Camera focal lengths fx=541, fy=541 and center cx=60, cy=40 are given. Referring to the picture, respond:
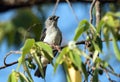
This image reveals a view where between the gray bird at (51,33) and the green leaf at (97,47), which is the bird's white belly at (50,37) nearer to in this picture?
the gray bird at (51,33)

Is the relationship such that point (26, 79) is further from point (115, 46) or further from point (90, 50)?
point (115, 46)

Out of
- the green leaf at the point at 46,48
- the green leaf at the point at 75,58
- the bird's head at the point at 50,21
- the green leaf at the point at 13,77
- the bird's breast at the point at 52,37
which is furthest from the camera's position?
the bird's head at the point at 50,21

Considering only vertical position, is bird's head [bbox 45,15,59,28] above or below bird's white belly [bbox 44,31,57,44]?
above

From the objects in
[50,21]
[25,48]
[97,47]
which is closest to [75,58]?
[97,47]

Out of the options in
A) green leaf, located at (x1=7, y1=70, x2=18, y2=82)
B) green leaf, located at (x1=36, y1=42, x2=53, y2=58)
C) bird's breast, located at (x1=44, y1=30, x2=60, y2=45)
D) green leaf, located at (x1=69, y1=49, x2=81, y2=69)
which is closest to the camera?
green leaf, located at (x1=69, y1=49, x2=81, y2=69)

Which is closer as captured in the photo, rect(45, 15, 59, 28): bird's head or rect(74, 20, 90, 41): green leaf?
rect(74, 20, 90, 41): green leaf

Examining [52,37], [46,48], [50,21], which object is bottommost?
[52,37]

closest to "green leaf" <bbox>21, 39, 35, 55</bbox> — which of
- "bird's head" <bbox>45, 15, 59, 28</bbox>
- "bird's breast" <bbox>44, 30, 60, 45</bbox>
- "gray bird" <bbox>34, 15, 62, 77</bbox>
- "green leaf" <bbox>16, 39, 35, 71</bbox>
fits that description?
"green leaf" <bbox>16, 39, 35, 71</bbox>

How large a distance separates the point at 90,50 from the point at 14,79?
0.33m

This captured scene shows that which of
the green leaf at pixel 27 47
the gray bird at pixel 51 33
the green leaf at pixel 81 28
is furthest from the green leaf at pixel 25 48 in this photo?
the gray bird at pixel 51 33

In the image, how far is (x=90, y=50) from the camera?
2162mm

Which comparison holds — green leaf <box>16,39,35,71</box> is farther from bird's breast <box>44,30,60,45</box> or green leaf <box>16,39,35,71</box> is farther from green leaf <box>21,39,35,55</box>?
bird's breast <box>44,30,60,45</box>

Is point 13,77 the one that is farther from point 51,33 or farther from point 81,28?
point 51,33

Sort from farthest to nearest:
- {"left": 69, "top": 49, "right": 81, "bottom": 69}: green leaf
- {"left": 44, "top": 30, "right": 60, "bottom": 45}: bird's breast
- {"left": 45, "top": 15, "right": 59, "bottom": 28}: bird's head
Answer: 1. {"left": 45, "top": 15, "right": 59, "bottom": 28}: bird's head
2. {"left": 44, "top": 30, "right": 60, "bottom": 45}: bird's breast
3. {"left": 69, "top": 49, "right": 81, "bottom": 69}: green leaf
